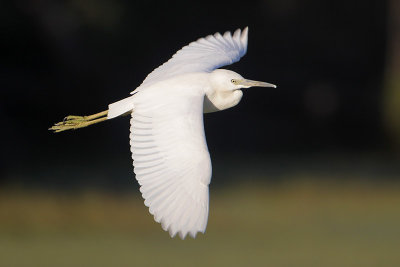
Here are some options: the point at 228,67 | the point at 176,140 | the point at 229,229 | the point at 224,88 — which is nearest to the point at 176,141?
the point at 176,140

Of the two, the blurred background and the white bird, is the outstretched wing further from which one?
the blurred background

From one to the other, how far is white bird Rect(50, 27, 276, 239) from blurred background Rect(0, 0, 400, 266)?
4.07 m

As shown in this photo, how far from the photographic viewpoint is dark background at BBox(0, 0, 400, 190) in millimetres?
10797

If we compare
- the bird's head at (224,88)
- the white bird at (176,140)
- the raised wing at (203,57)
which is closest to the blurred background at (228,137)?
the raised wing at (203,57)

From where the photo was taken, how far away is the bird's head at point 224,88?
14.7 ft

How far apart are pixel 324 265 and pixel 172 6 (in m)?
5.04

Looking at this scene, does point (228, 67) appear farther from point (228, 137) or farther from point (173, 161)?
point (173, 161)

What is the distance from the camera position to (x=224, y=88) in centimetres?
449

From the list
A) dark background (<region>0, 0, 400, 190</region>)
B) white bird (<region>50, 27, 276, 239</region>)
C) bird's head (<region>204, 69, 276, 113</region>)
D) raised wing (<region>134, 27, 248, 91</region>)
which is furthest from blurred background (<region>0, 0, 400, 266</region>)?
white bird (<region>50, 27, 276, 239</region>)

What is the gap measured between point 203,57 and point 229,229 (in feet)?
14.5

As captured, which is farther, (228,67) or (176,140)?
(228,67)

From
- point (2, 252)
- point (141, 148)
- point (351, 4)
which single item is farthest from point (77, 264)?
point (351, 4)

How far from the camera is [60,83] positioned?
11250 millimetres

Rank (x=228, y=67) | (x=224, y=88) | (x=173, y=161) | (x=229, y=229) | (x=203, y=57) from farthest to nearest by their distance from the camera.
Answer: (x=228, y=67) → (x=229, y=229) → (x=203, y=57) → (x=224, y=88) → (x=173, y=161)
